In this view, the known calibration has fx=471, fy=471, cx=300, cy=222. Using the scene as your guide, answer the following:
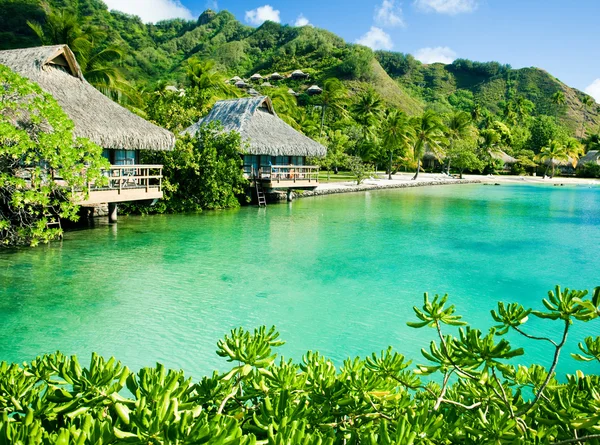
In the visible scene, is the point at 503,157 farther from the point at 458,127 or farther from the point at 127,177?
the point at 127,177

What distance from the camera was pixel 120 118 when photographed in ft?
46.2

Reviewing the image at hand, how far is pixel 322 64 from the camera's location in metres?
72.2

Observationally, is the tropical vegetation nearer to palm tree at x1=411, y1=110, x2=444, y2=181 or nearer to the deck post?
the deck post

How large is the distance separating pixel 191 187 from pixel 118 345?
1211 centimetres

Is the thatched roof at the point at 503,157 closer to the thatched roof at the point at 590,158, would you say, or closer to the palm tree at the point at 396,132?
the thatched roof at the point at 590,158

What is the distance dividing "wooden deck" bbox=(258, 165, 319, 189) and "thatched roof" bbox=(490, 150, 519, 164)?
31.0 m

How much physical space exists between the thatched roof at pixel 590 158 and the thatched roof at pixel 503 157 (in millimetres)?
6286

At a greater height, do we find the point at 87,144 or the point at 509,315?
the point at 87,144

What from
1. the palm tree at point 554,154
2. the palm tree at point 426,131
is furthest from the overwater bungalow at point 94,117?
the palm tree at point 554,154

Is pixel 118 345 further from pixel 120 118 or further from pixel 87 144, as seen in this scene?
pixel 120 118

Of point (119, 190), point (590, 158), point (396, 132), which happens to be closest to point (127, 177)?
point (119, 190)

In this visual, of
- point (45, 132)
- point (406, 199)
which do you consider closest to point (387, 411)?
point (45, 132)

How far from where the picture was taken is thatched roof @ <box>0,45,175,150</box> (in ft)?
41.8

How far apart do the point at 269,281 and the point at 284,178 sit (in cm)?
1183
